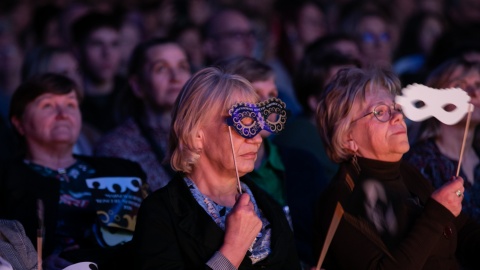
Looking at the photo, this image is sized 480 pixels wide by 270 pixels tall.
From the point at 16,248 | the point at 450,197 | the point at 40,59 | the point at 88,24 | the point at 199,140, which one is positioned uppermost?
the point at 88,24

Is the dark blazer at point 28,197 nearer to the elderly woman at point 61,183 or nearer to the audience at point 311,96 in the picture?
the elderly woman at point 61,183

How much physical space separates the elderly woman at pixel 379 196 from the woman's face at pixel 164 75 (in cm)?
154

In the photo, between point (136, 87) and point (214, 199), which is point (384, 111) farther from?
point (136, 87)

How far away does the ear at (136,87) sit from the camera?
5.94m

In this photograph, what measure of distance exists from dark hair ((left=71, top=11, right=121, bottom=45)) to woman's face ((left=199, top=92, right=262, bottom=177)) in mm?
3584

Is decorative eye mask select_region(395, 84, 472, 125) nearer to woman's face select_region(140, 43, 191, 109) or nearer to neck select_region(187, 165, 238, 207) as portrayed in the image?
neck select_region(187, 165, 238, 207)

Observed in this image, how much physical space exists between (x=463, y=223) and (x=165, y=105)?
207 cm

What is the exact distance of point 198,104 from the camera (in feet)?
13.0

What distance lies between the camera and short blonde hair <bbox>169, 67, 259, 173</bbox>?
3957 mm

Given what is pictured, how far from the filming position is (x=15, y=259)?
388 centimetres

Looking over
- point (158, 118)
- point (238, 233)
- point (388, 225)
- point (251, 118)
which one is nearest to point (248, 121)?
point (251, 118)

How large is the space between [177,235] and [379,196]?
943 mm

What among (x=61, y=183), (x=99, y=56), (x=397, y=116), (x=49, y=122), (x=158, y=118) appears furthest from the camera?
(x=99, y=56)

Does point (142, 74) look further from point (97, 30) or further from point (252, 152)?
point (252, 152)
